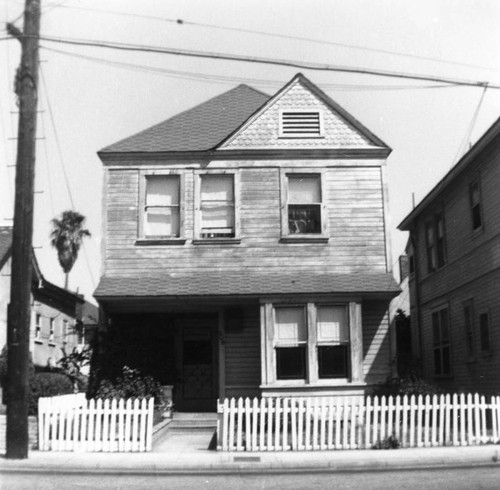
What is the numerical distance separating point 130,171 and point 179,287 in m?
3.26

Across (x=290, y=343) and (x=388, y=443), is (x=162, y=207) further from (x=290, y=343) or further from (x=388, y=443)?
(x=388, y=443)

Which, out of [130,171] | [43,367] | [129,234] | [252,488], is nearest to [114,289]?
[129,234]

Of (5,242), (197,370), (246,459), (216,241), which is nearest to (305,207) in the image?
(216,241)

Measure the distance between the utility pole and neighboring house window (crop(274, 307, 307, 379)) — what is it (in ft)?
22.0

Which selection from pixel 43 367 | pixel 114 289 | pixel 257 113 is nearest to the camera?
pixel 114 289

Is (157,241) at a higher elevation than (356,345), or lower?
higher

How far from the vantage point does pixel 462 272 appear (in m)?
21.2

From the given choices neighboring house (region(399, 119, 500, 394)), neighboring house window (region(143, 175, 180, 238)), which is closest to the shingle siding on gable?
neighboring house window (region(143, 175, 180, 238))

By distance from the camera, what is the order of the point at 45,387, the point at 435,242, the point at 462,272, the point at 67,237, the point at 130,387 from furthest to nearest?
1. the point at 67,237
2. the point at 45,387
3. the point at 435,242
4. the point at 462,272
5. the point at 130,387

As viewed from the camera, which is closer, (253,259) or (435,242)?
(253,259)

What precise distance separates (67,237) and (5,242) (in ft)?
79.4

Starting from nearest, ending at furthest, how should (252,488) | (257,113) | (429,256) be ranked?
(252,488), (257,113), (429,256)

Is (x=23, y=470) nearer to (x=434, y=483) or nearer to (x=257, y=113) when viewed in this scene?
(x=434, y=483)

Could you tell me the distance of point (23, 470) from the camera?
11.4 m
